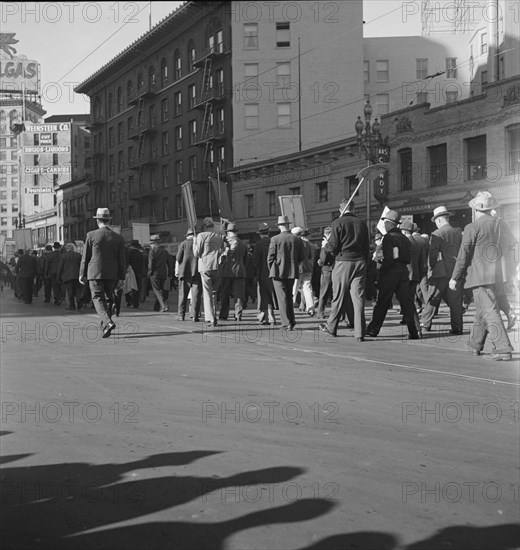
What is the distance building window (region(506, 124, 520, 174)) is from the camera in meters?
27.1

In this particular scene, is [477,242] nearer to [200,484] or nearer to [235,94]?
[200,484]

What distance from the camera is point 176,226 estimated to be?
2100 inches

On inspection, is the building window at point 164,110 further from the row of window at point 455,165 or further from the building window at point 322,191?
the row of window at point 455,165

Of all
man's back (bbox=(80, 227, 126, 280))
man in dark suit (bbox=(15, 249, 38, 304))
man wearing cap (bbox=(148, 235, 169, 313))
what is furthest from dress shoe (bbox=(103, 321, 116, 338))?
man in dark suit (bbox=(15, 249, 38, 304))

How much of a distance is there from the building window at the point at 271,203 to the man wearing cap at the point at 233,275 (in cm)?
2850

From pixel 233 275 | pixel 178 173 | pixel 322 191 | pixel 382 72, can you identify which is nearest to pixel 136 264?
pixel 233 275

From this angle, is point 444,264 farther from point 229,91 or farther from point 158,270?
point 229,91

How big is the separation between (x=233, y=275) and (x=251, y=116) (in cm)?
3481

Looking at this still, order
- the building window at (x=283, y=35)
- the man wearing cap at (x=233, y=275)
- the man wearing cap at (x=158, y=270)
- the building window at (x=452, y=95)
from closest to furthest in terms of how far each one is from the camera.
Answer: the man wearing cap at (x=233, y=275) → the man wearing cap at (x=158, y=270) → the building window at (x=283, y=35) → the building window at (x=452, y=95)

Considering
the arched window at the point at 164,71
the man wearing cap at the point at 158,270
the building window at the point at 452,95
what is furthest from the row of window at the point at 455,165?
the arched window at the point at 164,71

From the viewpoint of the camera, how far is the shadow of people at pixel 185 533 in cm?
324

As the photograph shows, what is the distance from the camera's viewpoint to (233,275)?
14.4 m

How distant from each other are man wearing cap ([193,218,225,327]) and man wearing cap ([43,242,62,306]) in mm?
8763

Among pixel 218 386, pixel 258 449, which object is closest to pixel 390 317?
pixel 218 386
